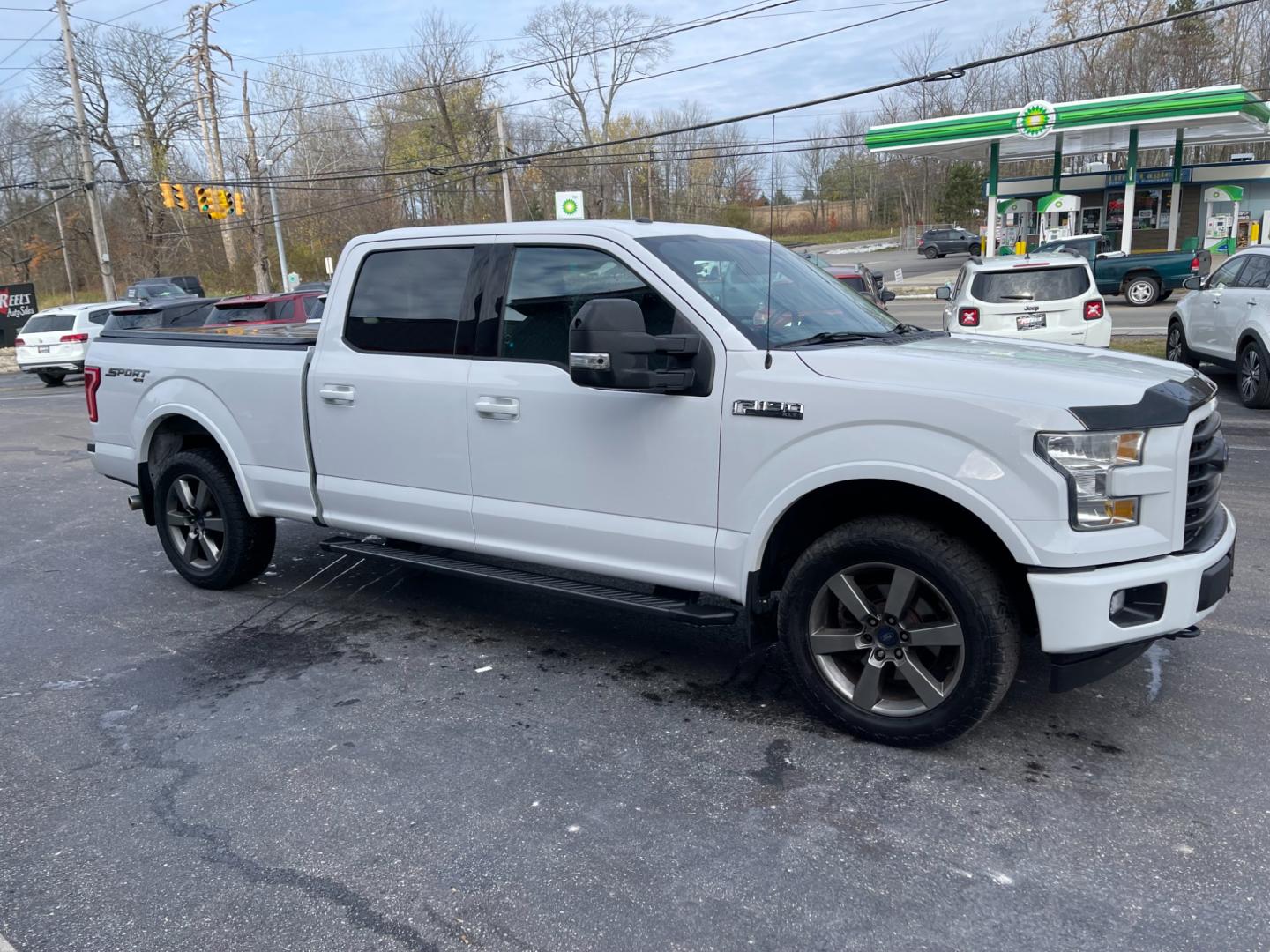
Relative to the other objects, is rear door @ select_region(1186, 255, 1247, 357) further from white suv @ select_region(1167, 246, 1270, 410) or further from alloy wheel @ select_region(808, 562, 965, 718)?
alloy wheel @ select_region(808, 562, 965, 718)

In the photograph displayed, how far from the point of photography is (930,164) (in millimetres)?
73125

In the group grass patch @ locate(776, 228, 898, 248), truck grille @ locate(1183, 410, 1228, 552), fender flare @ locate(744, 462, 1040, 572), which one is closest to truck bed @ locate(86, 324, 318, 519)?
fender flare @ locate(744, 462, 1040, 572)

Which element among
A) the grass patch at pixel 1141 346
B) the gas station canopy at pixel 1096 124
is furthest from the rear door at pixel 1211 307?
the gas station canopy at pixel 1096 124

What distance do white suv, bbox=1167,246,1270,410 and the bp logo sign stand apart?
793 inches

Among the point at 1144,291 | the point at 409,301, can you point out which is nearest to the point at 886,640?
the point at 409,301

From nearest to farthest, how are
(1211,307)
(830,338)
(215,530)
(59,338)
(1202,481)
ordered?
(1202,481) < (830,338) < (215,530) < (1211,307) < (59,338)

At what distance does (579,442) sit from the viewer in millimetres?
4328

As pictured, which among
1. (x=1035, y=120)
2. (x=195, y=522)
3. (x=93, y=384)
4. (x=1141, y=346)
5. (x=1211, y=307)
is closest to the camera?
(x=195, y=522)

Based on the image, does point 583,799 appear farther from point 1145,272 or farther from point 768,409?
point 1145,272

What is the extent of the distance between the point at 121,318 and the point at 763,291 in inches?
678

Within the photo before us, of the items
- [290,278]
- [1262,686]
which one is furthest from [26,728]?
[290,278]

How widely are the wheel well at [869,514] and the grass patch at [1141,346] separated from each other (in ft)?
41.0

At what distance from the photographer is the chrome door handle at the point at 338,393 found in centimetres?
507

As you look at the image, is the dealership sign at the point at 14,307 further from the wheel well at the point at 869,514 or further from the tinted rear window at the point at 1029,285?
the wheel well at the point at 869,514
